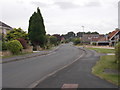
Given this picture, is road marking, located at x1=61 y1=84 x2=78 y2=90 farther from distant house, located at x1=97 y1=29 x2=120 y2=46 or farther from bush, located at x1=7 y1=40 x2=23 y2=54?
distant house, located at x1=97 y1=29 x2=120 y2=46

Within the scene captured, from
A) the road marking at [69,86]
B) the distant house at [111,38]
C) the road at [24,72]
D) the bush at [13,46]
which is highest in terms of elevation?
the distant house at [111,38]

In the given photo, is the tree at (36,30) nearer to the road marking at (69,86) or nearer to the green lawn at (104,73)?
the green lawn at (104,73)

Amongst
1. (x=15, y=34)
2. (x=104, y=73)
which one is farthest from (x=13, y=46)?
(x=104, y=73)

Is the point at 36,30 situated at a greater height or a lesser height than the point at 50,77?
greater

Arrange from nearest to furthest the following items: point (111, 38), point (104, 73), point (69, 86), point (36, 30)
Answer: point (69, 86) < point (104, 73) < point (36, 30) < point (111, 38)

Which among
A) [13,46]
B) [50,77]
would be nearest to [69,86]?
[50,77]

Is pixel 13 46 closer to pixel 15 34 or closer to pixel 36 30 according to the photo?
pixel 15 34

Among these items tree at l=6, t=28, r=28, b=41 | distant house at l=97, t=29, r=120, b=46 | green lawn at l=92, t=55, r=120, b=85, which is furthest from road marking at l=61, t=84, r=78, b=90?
distant house at l=97, t=29, r=120, b=46

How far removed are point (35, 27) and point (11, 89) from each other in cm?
3801

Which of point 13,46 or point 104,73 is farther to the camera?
point 13,46

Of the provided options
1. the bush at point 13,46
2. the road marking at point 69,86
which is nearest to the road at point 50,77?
the road marking at point 69,86

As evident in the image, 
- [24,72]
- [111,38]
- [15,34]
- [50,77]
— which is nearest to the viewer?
[50,77]

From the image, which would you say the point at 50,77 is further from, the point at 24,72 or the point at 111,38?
the point at 111,38

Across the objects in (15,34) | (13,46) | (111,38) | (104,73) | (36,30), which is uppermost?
(36,30)
